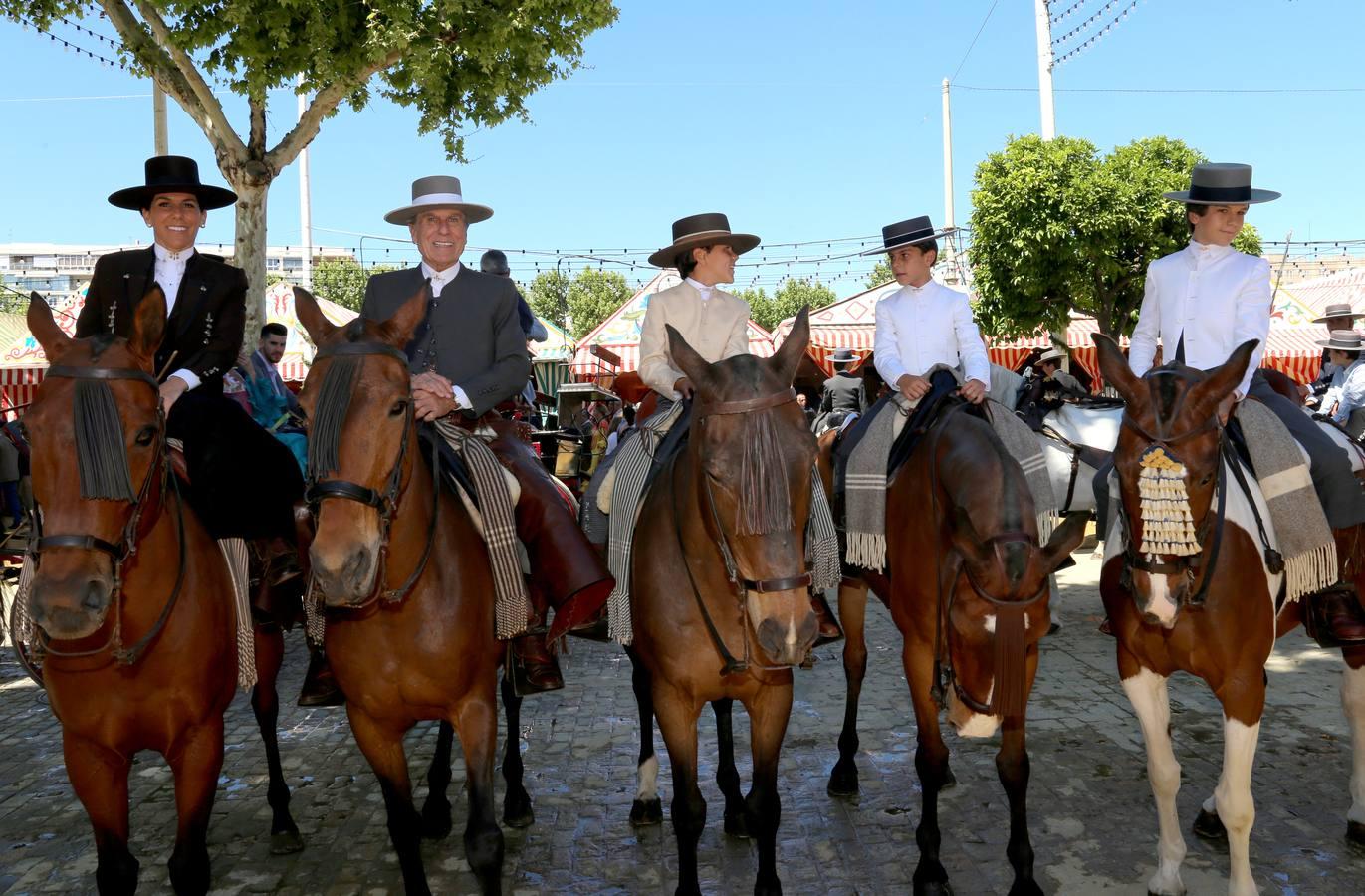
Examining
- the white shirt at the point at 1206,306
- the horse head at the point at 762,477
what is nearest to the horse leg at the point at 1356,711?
the white shirt at the point at 1206,306

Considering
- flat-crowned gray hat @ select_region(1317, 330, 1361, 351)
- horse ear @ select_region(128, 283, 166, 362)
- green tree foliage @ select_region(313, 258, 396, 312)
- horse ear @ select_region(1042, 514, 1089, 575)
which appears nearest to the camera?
horse ear @ select_region(128, 283, 166, 362)

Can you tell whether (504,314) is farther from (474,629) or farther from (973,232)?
(973,232)

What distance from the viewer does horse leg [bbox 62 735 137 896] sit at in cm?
376

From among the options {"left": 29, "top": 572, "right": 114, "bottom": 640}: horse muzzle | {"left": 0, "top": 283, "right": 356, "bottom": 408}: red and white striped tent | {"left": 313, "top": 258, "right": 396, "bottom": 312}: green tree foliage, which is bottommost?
{"left": 29, "top": 572, "right": 114, "bottom": 640}: horse muzzle

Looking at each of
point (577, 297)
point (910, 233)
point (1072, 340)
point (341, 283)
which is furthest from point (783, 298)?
point (910, 233)

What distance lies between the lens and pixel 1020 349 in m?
24.1

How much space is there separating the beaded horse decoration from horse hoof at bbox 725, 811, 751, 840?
242cm

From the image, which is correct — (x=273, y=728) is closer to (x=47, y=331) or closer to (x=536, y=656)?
(x=536, y=656)

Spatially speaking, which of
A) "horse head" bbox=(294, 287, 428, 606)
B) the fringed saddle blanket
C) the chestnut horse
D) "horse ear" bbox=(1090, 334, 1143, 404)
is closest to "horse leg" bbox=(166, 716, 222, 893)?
the chestnut horse

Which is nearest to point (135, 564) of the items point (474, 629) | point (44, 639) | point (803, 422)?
point (44, 639)

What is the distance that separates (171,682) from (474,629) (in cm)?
113

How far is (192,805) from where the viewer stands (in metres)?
3.96

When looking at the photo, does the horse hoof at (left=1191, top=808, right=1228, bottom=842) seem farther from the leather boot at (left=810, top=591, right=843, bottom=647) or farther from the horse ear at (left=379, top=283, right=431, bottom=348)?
the horse ear at (left=379, top=283, right=431, bottom=348)

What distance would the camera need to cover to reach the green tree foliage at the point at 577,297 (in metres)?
73.0
